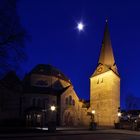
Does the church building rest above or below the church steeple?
below

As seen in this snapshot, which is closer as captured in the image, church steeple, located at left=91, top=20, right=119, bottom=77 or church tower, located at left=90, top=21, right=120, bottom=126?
church tower, located at left=90, top=21, right=120, bottom=126

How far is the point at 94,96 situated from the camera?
286ft

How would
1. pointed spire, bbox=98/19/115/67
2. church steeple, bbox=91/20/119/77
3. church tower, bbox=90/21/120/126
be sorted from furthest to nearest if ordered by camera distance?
pointed spire, bbox=98/19/115/67 → church steeple, bbox=91/20/119/77 → church tower, bbox=90/21/120/126

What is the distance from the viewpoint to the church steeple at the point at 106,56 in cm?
8481

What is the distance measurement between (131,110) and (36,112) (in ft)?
203

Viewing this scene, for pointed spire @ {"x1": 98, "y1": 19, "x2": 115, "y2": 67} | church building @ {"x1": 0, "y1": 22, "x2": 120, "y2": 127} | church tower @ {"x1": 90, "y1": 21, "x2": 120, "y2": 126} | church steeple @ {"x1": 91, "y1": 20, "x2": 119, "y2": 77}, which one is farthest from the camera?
pointed spire @ {"x1": 98, "y1": 19, "x2": 115, "y2": 67}

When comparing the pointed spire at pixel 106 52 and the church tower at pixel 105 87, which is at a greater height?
the pointed spire at pixel 106 52

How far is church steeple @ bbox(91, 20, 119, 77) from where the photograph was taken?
278 ft

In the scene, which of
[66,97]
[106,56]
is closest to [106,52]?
[106,56]

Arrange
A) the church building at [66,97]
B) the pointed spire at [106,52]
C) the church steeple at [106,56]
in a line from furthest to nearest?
the pointed spire at [106,52] < the church steeple at [106,56] < the church building at [66,97]

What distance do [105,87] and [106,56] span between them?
8403 mm

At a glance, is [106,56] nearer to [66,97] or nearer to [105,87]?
[105,87]

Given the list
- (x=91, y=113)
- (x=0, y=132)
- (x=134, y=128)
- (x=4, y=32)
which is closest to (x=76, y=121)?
(x=91, y=113)

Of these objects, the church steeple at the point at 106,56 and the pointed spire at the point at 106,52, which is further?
the pointed spire at the point at 106,52
